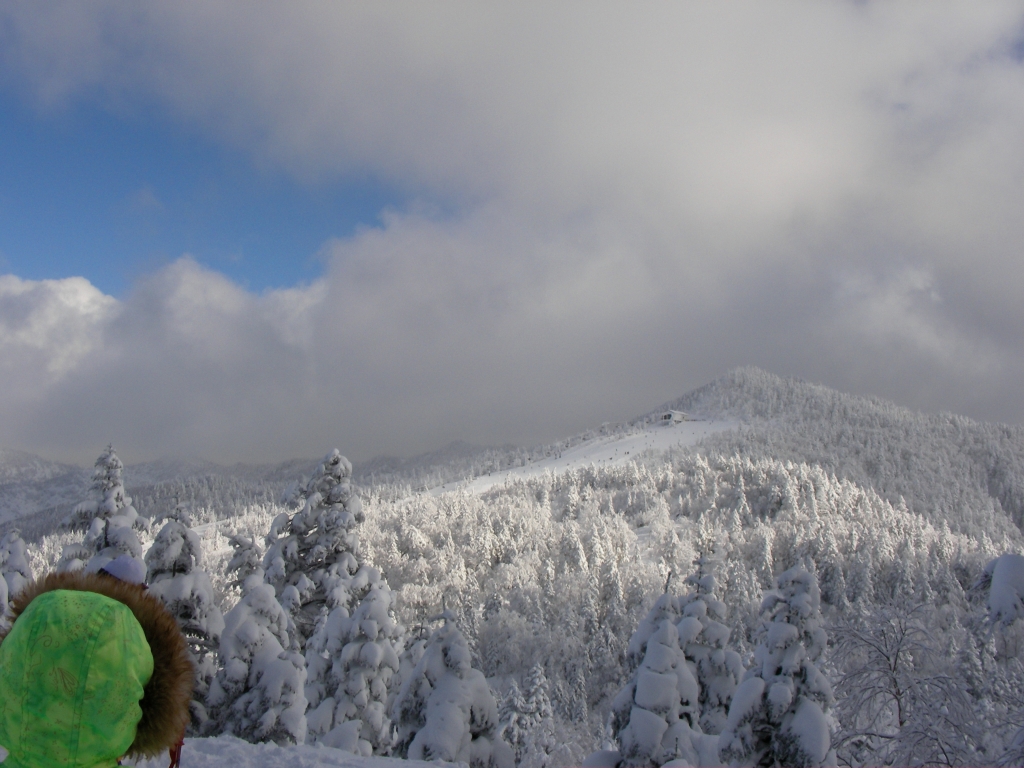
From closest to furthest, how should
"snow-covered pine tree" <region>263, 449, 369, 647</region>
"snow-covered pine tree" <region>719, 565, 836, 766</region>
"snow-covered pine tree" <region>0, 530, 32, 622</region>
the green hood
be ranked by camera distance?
1. the green hood
2. "snow-covered pine tree" <region>719, 565, 836, 766</region>
3. "snow-covered pine tree" <region>263, 449, 369, 647</region>
4. "snow-covered pine tree" <region>0, 530, 32, 622</region>

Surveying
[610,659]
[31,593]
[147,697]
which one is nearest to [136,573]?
[31,593]

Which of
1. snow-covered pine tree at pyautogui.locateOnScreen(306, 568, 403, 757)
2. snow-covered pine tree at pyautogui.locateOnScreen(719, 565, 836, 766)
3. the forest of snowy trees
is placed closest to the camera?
the forest of snowy trees

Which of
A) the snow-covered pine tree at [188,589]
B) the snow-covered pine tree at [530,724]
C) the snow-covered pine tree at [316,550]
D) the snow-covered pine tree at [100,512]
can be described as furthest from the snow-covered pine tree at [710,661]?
the snow-covered pine tree at [100,512]

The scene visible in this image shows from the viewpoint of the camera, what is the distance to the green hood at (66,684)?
2725 mm

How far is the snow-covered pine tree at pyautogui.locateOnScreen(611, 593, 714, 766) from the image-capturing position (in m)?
12.3

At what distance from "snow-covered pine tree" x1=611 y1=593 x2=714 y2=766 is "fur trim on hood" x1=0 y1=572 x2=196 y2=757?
11674 millimetres

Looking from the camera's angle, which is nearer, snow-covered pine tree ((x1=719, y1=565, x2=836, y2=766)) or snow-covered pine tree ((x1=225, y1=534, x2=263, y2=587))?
snow-covered pine tree ((x1=719, y1=565, x2=836, y2=766))

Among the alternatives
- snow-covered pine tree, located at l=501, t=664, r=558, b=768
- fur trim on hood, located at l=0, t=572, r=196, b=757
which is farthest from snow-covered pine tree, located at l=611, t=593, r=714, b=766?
snow-covered pine tree, located at l=501, t=664, r=558, b=768

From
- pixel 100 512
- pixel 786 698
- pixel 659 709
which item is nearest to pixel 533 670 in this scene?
pixel 659 709

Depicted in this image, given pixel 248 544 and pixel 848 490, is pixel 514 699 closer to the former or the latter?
pixel 248 544

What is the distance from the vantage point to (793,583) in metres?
12.8

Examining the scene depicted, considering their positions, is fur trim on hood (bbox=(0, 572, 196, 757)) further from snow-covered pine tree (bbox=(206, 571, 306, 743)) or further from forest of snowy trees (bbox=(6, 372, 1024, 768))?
snow-covered pine tree (bbox=(206, 571, 306, 743))

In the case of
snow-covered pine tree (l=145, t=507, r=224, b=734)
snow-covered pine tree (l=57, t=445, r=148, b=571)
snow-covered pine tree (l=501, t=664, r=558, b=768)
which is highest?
snow-covered pine tree (l=57, t=445, r=148, b=571)

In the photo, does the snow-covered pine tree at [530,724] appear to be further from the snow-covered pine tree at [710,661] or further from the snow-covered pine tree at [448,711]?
the snow-covered pine tree at [448,711]
